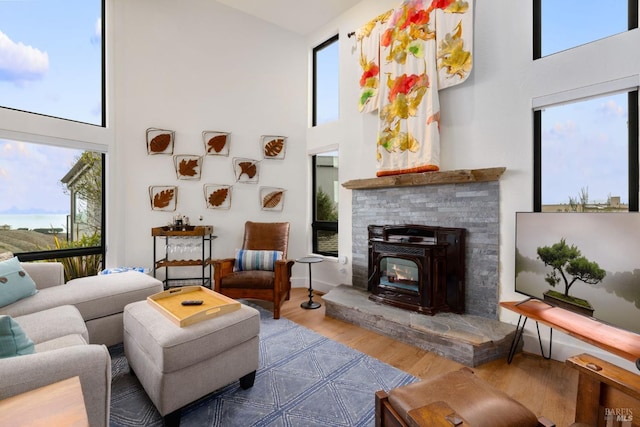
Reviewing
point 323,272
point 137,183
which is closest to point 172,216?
point 137,183

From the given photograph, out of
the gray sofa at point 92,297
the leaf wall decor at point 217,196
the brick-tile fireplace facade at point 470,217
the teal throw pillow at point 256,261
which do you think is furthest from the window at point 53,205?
the brick-tile fireplace facade at point 470,217

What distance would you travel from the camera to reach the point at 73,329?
1.76 metres

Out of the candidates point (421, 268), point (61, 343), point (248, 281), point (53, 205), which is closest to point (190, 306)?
point (61, 343)

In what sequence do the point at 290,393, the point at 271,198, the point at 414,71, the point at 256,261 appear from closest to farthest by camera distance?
the point at 290,393 < the point at 414,71 < the point at 256,261 < the point at 271,198

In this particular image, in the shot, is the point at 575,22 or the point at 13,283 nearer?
the point at 13,283

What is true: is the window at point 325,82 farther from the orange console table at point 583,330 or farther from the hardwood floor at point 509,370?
the orange console table at point 583,330

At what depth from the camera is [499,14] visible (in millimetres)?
2578

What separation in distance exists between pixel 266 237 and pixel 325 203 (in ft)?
3.51

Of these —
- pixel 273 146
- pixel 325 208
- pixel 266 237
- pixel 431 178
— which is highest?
pixel 273 146

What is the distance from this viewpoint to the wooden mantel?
2.54 metres

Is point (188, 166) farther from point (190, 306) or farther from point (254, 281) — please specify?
point (190, 306)

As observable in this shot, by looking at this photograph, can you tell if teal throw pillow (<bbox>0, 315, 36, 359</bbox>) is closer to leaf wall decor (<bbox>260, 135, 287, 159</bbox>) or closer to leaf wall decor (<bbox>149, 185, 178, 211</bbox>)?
leaf wall decor (<bbox>149, 185, 178, 211</bbox>)

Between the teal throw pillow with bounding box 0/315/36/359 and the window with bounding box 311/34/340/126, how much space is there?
375 cm

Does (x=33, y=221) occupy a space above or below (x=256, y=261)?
above
